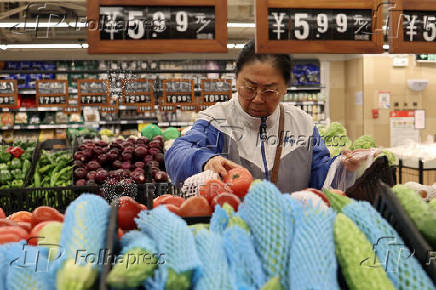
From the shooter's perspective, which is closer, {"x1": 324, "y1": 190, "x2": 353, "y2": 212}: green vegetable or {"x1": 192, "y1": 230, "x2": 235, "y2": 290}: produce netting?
{"x1": 192, "y1": 230, "x2": 235, "y2": 290}: produce netting

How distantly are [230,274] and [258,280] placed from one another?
0.06 meters

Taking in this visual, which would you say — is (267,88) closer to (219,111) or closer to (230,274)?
(219,111)

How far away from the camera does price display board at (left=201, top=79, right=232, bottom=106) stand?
5.02m

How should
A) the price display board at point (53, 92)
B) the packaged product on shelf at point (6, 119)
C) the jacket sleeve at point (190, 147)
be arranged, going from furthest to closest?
the packaged product on shelf at point (6, 119)
the price display board at point (53, 92)
the jacket sleeve at point (190, 147)

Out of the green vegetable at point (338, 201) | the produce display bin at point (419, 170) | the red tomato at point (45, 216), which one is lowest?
the produce display bin at point (419, 170)

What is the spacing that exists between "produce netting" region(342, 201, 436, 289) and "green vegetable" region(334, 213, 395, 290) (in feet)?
0.08

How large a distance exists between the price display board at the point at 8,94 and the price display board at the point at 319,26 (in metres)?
4.28

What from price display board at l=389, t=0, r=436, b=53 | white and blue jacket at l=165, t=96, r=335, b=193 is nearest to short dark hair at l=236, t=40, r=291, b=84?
white and blue jacket at l=165, t=96, r=335, b=193

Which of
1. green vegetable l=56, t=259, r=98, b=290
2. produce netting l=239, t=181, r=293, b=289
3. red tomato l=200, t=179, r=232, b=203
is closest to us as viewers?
green vegetable l=56, t=259, r=98, b=290

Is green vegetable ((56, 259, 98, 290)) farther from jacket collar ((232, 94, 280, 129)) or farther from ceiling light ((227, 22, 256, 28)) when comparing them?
ceiling light ((227, 22, 256, 28))

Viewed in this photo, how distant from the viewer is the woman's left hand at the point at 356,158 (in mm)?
1912

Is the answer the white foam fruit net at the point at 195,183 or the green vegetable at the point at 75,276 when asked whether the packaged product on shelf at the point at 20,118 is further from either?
the green vegetable at the point at 75,276

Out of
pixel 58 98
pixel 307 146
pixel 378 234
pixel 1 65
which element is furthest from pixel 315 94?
pixel 378 234

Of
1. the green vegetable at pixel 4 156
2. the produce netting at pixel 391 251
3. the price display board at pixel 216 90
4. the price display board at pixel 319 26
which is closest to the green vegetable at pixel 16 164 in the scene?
the green vegetable at pixel 4 156
